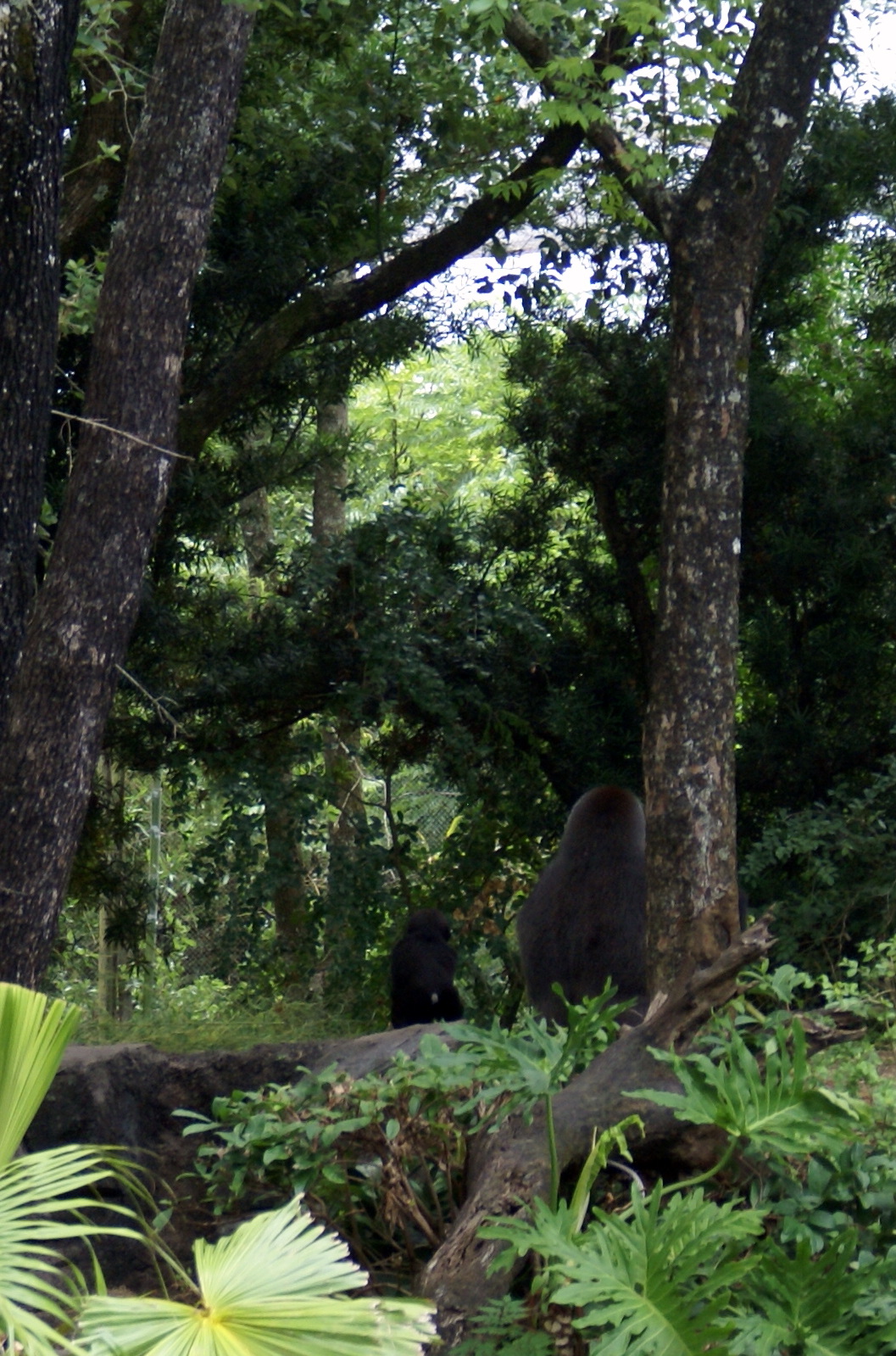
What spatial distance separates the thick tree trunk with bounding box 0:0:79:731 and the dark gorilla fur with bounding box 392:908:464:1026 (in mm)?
2943

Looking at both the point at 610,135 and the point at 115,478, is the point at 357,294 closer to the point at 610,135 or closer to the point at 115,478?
the point at 610,135

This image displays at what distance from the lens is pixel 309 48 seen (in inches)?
283

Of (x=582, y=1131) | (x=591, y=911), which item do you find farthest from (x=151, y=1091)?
(x=582, y=1131)

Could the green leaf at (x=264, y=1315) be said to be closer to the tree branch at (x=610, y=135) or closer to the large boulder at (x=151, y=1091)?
the large boulder at (x=151, y=1091)

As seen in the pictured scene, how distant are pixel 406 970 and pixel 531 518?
288 cm

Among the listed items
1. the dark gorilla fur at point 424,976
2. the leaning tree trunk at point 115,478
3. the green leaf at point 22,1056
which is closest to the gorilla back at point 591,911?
the dark gorilla fur at point 424,976

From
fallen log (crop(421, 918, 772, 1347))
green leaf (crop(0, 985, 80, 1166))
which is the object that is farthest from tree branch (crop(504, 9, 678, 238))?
green leaf (crop(0, 985, 80, 1166))

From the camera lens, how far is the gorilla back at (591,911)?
5637 millimetres

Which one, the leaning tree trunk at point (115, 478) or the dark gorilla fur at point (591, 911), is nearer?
the leaning tree trunk at point (115, 478)

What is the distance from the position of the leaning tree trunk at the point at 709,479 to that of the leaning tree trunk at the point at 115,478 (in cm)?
175

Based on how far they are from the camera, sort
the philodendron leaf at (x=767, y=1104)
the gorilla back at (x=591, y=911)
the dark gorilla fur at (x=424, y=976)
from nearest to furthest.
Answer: the philodendron leaf at (x=767, y=1104)
the gorilla back at (x=591, y=911)
the dark gorilla fur at (x=424, y=976)

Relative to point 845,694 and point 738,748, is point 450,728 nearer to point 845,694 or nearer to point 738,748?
point 738,748

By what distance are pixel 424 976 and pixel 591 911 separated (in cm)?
114

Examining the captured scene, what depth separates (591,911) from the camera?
571 cm
